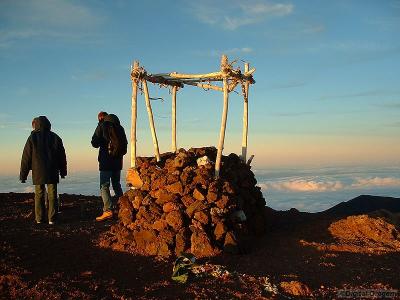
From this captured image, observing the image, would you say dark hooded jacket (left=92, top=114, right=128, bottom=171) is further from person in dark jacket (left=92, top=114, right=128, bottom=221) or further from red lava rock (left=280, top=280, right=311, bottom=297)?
red lava rock (left=280, top=280, right=311, bottom=297)

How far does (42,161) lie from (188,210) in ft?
15.3

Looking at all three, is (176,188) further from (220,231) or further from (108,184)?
(108,184)

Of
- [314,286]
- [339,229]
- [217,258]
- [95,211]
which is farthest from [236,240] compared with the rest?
[95,211]

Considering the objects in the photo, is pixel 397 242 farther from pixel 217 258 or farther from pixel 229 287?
pixel 229 287

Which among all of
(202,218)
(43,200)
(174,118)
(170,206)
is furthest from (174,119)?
(202,218)

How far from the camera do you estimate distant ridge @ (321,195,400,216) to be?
62.6ft

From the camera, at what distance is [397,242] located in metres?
11.2

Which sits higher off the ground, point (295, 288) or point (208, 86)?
point (208, 86)

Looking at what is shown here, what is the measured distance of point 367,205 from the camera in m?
19.3

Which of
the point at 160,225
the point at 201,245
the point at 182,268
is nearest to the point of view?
the point at 182,268

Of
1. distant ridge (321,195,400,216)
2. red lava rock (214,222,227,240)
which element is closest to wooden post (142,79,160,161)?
red lava rock (214,222,227,240)

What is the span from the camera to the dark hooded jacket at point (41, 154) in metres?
12.2

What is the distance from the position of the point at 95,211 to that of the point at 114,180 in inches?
99.5

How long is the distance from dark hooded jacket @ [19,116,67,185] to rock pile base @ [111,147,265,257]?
2.54 meters
